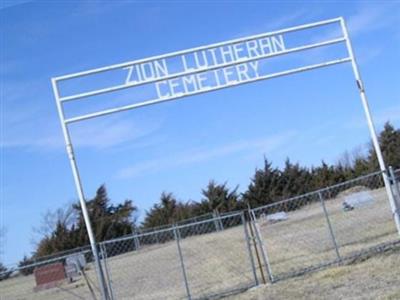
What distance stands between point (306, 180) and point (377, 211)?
28.5 metres

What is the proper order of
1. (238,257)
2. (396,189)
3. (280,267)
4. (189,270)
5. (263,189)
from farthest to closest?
(263,189), (238,257), (189,270), (280,267), (396,189)

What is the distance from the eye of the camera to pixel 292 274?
41.0ft

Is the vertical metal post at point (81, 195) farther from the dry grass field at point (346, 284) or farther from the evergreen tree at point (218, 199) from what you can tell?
the evergreen tree at point (218, 199)

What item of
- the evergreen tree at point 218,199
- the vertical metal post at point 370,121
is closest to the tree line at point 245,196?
the evergreen tree at point 218,199

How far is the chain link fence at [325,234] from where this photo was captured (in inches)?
535

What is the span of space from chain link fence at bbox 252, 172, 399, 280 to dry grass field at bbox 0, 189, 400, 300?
1.3 inches

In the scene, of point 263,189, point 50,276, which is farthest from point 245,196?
point 50,276

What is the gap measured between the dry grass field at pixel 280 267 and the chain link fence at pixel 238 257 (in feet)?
0.17

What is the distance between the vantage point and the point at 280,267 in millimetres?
14766

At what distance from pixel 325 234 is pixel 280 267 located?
15.1 feet

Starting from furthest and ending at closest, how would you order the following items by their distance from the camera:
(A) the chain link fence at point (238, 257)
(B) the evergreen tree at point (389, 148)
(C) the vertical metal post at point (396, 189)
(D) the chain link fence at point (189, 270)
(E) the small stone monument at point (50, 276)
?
(B) the evergreen tree at point (389, 148)
(E) the small stone monument at point (50, 276)
(D) the chain link fence at point (189, 270)
(A) the chain link fence at point (238, 257)
(C) the vertical metal post at point (396, 189)

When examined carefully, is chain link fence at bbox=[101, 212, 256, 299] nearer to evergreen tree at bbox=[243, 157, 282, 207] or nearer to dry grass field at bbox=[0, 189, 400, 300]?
dry grass field at bbox=[0, 189, 400, 300]

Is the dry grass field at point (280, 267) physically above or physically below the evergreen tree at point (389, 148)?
below

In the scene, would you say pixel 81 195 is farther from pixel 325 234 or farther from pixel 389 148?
pixel 389 148
